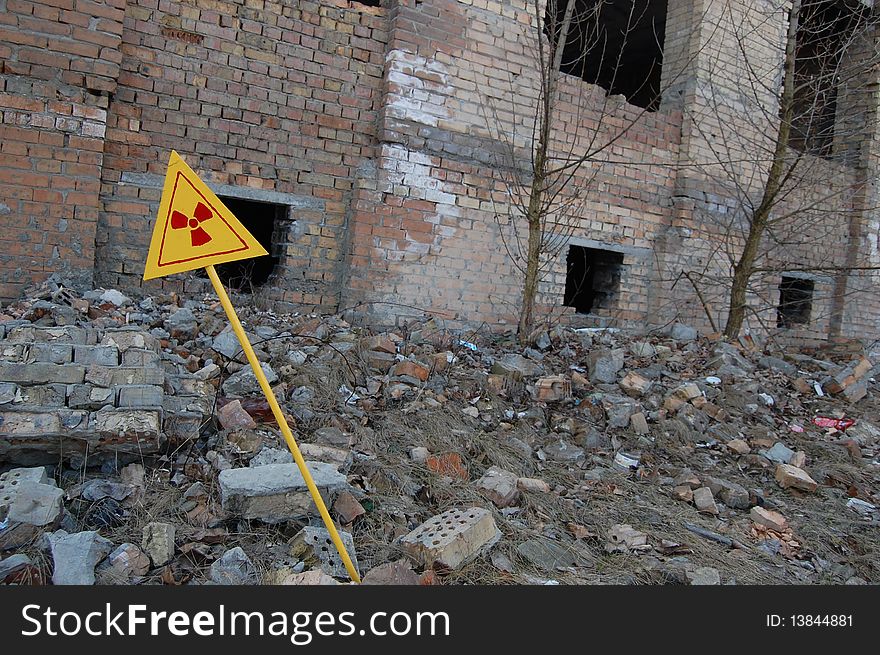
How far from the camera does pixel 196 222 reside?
111 inches

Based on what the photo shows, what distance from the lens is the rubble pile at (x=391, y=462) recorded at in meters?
3.08

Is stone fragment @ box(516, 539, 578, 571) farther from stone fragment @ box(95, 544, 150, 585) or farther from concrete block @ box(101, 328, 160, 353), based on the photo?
concrete block @ box(101, 328, 160, 353)

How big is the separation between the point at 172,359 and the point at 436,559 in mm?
2270

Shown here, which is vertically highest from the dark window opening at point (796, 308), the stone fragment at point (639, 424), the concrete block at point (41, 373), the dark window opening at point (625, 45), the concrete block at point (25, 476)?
the dark window opening at point (625, 45)

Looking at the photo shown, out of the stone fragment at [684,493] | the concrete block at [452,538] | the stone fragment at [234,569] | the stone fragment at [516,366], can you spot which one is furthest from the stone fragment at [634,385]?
the stone fragment at [234,569]

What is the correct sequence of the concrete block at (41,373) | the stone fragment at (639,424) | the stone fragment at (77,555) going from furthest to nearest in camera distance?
the stone fragment at (639,424)
the concrete block at (41,373)
the stone fragment at (77,555)

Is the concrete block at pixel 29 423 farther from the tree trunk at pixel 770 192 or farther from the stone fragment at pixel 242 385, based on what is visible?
the tree trunk at pixel 770 192

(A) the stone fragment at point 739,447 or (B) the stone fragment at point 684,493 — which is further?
(A) the stone fragment at point 739,447

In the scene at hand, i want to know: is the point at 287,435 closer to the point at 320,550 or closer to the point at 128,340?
the point at 320,550

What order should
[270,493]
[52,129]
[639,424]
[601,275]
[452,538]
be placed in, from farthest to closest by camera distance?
1. [601,275]
2. [639,424]
3. [52,129]
4. [270,493]
5. [452,538]

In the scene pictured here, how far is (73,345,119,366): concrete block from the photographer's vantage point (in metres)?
3.69

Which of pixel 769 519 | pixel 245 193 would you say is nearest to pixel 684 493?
pixel 769 519

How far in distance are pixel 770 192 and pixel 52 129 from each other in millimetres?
6692

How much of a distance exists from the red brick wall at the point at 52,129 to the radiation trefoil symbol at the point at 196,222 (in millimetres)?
2727
